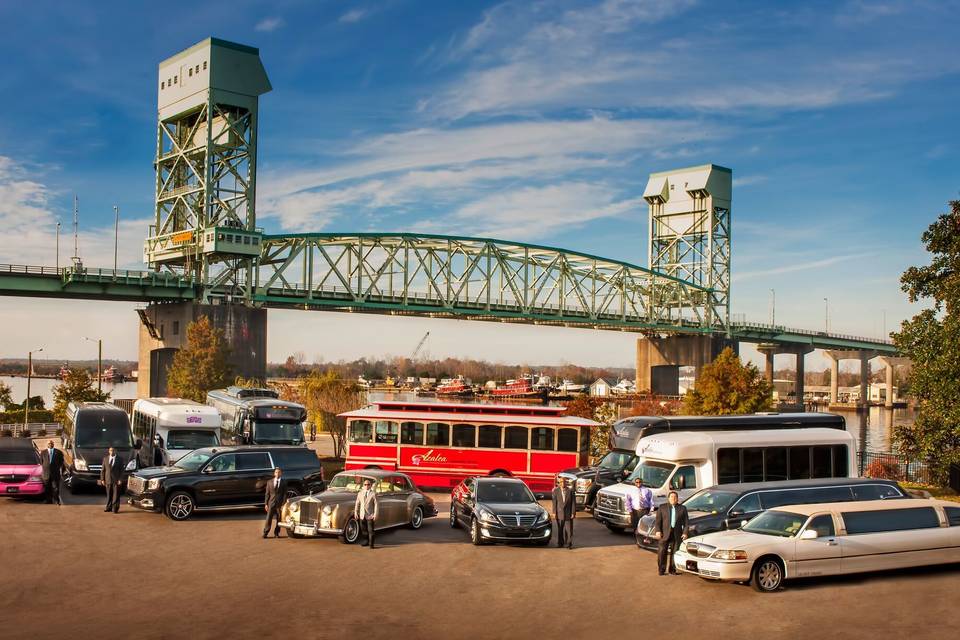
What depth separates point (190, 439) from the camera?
31516 mm

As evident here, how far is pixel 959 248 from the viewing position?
32.5 metres

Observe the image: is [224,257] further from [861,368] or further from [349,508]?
[861,368]

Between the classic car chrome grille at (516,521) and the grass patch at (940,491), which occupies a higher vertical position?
the classic car chrome grille at (516,521)

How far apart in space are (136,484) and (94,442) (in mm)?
6824

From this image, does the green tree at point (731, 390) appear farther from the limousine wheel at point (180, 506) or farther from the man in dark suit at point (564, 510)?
the limousine wheel at point (180, 506)

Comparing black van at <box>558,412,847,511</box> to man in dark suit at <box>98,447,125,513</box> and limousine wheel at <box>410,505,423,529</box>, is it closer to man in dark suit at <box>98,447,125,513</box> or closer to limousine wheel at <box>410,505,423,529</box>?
limousine wheel at <box>410,505,423,529</box>

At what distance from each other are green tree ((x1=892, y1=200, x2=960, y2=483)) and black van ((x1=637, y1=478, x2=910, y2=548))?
11.1 meters

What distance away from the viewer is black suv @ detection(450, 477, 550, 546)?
21.3 m

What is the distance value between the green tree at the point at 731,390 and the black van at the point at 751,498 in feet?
90.8

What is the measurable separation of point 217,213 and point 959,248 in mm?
76432

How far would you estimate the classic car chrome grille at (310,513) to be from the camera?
21.4m

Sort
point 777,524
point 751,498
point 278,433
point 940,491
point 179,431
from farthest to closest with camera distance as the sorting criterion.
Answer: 1. point 278,433
2. point 940,491
3. point 179,431
4. point 751,498
5. point 777,524

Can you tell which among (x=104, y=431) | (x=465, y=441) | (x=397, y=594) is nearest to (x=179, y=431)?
(x=104, y=431)

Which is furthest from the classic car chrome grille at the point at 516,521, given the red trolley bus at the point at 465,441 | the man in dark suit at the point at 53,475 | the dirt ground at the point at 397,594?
the man in dark suit at the point at 53,475
